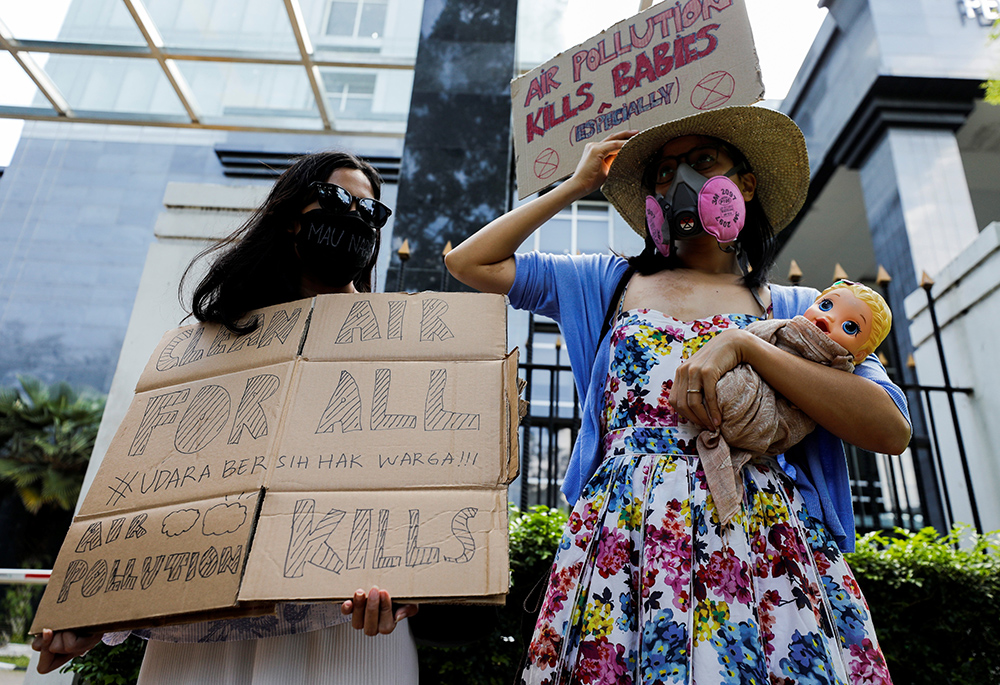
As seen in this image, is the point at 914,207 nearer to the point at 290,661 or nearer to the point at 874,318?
the point at 874,318

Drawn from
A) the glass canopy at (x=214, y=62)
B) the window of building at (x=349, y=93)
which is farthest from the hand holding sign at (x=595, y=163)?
the window of building at (x=349, y=93)

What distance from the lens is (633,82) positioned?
2.08 metres

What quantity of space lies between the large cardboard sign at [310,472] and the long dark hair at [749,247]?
61cm

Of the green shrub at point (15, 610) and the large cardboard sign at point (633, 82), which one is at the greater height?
the large cardboard sign at point (633, 82)

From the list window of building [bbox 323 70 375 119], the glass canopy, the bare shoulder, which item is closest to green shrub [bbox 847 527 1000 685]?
the bare shoulder

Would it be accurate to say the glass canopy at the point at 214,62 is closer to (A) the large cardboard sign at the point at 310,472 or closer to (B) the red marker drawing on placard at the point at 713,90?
(B) the red marker drawing on placard at the point at 713,90

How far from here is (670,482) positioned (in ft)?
4.77

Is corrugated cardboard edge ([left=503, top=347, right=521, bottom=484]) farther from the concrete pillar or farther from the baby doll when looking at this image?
the concrete pillar

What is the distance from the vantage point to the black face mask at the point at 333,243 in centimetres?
179

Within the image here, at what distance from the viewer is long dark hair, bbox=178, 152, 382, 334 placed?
1.73 metres

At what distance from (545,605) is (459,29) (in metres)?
4.89

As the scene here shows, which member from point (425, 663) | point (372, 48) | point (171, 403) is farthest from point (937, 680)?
point (372, 48)

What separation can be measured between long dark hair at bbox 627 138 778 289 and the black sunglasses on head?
2.63 feet

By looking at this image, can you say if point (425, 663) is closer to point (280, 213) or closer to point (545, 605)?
point (545, 605)
